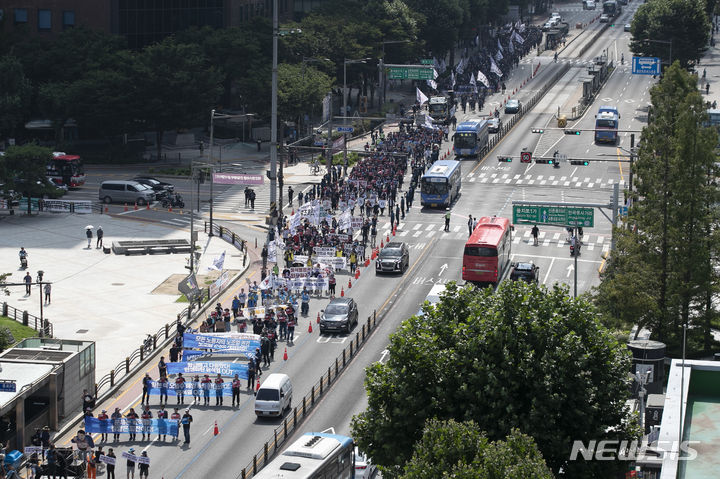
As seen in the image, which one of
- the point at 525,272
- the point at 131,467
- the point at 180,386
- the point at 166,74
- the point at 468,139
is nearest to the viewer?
the point at 131,467

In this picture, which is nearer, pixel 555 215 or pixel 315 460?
pixel 315 460

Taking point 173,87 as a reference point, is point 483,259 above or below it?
below

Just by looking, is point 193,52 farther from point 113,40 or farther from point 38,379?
point 38,379

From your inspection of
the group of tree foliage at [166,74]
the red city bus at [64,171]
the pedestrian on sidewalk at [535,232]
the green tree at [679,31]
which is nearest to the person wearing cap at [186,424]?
the pedestrian on sidewalk at [535,232]

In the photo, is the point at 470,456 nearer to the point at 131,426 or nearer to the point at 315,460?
the point at 315,460

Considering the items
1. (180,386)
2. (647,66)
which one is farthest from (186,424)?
(647,66)

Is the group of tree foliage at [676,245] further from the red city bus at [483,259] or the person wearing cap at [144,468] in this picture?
the person wearing cap at [144,468]

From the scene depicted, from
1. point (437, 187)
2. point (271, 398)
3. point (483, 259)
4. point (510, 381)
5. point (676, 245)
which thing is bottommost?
point (271, 398)
